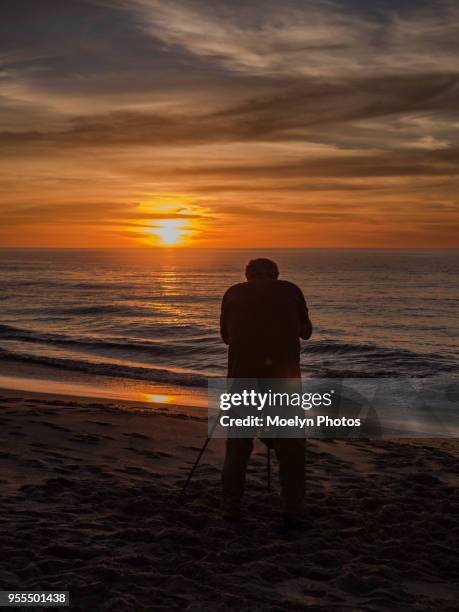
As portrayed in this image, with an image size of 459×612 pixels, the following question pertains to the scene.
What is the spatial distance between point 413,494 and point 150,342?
19.3 meters

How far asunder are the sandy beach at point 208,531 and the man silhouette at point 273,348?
1.12 ft

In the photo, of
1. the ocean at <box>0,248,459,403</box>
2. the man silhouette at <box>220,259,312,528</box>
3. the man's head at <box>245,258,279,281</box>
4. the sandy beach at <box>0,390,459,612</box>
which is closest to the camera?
the sandy beach at <box>0,390,459,612</box>

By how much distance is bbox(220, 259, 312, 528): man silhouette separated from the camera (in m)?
5.17

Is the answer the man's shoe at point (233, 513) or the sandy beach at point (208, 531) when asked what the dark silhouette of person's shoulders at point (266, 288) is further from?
the sandy beach at point (208, 531)

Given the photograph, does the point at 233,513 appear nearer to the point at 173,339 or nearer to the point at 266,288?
the point at 266,288

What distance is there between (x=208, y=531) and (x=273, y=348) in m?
1.60

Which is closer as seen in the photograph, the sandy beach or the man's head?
the sandy beach

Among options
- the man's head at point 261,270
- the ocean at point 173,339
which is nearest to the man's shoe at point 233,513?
the man's head at point 261,270

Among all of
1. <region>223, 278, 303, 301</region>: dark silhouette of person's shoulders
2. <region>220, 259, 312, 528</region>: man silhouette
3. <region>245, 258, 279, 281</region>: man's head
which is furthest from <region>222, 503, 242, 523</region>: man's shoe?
<region>245, 258, 279, 281</region>: man's head

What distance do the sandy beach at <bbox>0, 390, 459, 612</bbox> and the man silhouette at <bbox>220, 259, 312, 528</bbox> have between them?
34cm

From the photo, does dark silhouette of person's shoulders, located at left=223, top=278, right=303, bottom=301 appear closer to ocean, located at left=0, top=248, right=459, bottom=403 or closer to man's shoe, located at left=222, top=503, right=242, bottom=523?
man's shoe, located at left=222, top=503, right=242, bottom=523

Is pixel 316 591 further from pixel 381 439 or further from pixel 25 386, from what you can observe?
pixel 25 386

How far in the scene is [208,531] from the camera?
16.5 feet

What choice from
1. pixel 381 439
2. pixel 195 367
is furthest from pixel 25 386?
pixel 381 439
